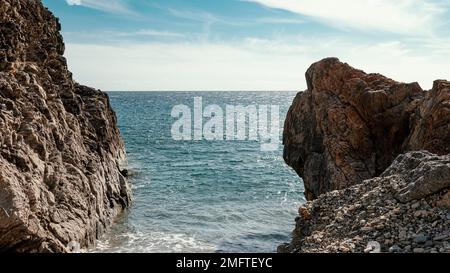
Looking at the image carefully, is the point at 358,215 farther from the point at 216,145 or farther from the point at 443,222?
the point at 216,145

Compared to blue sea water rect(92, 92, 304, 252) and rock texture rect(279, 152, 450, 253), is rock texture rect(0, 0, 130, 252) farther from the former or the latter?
rock texture rect(279, 152, 450, 253)

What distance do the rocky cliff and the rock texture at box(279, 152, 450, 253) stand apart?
0.10 ft

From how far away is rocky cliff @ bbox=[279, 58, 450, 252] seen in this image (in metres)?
13.6

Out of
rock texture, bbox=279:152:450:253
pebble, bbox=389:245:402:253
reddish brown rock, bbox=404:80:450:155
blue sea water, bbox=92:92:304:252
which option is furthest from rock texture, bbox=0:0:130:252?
reddish brown rock, bbox=404:80:450:155

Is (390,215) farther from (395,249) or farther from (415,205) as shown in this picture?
(395,249)

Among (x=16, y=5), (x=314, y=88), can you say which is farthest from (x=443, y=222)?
(x=16, y=5)

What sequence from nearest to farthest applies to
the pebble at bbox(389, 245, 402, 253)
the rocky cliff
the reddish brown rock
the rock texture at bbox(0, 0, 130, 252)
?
the pebble at bbox(389, 245, 402, 253) < the rocky cliff < the rock texture at bbox(0, 0, 130, 252) < the reddish brown rock

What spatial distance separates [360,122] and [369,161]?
9.98ft

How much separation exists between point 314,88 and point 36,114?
68.9ft

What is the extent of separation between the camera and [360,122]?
31.3m

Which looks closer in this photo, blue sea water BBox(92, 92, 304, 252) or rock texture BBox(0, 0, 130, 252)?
rock texture BBox(0, 0, 130, 252)

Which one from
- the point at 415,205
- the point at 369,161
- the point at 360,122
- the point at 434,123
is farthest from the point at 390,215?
the point at 360,122

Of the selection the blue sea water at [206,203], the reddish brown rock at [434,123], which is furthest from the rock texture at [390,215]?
the blue sea water at [206,203]

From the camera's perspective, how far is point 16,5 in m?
36.0
